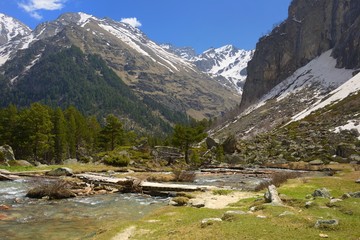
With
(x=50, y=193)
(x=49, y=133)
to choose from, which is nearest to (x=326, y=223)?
(x=50, y=193)

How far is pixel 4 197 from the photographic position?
100ft

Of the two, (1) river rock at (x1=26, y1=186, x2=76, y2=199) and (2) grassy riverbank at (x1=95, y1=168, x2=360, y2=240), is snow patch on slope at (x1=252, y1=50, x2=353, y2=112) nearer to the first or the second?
(1) river rock at (x1=26, y1=186, x2=76, y2=199)

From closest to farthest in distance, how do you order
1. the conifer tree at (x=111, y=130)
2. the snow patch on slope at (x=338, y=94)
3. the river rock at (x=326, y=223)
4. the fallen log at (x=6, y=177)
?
the river rock at (x=326, y=223) < the fallen log at (x=6, y=177) < the conifer tree at (x=111, y=130) < the snow patch on slope at (x=338, y=94)

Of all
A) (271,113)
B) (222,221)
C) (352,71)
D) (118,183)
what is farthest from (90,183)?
(352,71)

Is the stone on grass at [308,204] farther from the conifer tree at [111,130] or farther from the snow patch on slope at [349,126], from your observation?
the snow patch on slope at [349,126]

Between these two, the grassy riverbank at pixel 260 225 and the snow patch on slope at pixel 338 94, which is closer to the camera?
the grassy riverbank at pixel 260 225

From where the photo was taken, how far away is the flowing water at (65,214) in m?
18.9

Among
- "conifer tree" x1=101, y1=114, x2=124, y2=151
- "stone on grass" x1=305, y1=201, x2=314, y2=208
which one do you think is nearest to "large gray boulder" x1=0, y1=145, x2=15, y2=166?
"conifer tree" x1=101, y1=114, x2=124, y2=151

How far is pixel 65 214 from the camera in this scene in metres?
24.0

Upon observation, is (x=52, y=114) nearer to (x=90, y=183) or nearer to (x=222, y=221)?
(x=90, y=183)

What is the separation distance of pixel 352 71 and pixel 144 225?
486ft

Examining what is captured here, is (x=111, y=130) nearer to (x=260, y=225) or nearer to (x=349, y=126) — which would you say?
(x=349, y=126)

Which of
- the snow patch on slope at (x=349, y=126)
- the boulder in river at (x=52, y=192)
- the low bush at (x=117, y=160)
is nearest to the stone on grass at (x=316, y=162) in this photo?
the snow patch on slope at (x=349, y=126)

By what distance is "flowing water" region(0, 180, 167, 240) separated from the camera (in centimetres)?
1886
